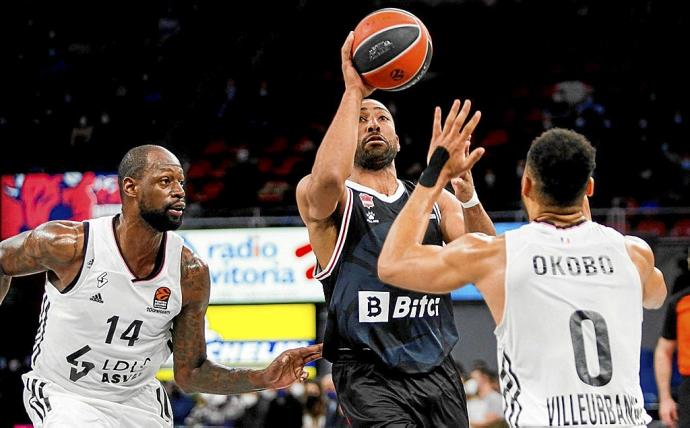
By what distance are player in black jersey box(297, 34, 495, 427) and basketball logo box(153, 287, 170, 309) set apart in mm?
792

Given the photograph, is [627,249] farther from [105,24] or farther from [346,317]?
[105,24]

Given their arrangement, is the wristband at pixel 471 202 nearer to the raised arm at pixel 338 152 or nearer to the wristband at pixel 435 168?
the raised arm at pixel 338 152

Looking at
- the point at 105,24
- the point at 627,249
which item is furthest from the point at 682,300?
the point at 105,24

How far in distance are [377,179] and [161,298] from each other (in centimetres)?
122

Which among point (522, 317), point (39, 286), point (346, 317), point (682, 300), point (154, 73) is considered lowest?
point (39, 286)

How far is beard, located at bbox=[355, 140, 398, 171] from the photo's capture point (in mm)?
4703

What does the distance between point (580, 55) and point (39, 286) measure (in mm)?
10191

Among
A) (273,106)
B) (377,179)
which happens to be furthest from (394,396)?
(273,106)

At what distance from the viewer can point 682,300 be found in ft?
22.5

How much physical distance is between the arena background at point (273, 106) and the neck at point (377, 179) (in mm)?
7473

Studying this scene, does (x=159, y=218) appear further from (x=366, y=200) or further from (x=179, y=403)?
(x=179, y=403)

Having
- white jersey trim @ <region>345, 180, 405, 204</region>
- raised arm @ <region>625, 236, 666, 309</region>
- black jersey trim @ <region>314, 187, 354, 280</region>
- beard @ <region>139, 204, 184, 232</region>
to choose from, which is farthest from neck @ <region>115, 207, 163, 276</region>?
raised arm @ <region>625, 236, 666, 309</region>

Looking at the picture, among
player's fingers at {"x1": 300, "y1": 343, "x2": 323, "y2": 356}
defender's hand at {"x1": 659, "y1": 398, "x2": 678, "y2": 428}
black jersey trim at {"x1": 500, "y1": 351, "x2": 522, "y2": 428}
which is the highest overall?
black jersey trim at {"x1": 500, "y1": 351, "x2": 522, "y2": 428}

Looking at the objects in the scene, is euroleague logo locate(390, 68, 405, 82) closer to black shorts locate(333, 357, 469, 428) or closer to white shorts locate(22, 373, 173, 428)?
black shorts locate(333, 357, 469, 428)
